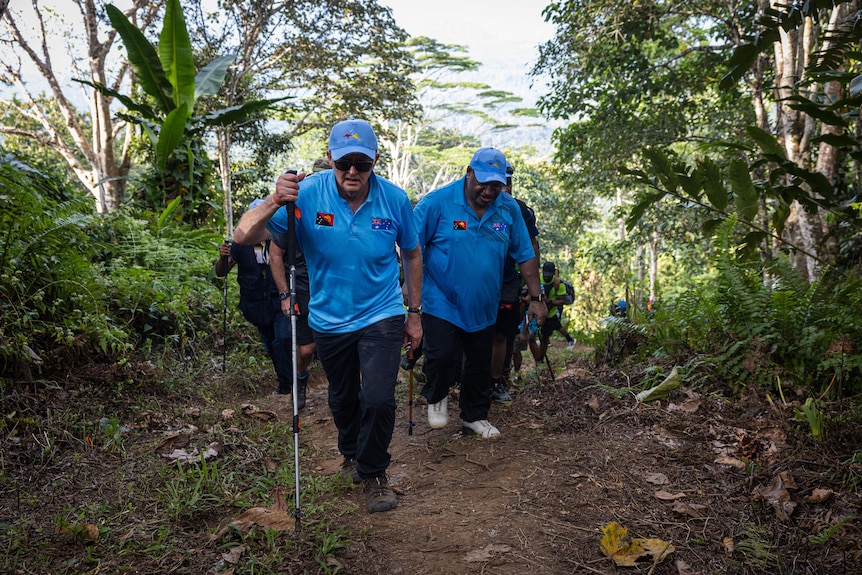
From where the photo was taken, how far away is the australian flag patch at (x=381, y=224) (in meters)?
4.22

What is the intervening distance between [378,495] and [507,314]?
2.73 metres

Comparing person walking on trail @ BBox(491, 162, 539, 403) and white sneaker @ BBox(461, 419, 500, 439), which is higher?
person walking on trail @ BBox(491, 162, 539, 403)

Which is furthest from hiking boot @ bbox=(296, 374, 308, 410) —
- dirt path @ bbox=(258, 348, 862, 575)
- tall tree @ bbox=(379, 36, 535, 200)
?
tall tree @ bbox=(379, 36, 535, 200)

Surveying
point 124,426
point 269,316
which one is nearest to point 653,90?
point 269,316

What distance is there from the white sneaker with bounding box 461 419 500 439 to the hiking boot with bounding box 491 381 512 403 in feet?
3.39

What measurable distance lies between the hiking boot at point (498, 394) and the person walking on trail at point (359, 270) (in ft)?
8.55

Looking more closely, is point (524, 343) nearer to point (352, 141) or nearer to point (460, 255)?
point (460, 255)

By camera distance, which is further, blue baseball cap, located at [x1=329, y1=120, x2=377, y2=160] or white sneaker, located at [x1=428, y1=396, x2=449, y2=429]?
white sneaker, located at [x1=428, y1=396, x2=449, y2=429]

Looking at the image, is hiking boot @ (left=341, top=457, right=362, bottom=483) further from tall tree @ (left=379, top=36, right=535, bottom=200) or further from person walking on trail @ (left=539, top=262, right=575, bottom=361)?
tall tree @ (left=379, top=36, right=535, bottom=200)

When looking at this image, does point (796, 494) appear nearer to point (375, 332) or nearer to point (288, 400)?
point (375, 332)

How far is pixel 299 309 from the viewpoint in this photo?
17.4 ft

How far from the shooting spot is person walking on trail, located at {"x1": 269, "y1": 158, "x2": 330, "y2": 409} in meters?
4.95

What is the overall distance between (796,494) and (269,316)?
532cm

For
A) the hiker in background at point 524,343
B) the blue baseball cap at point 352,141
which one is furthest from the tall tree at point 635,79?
the blue baseball cap at point 352,141
